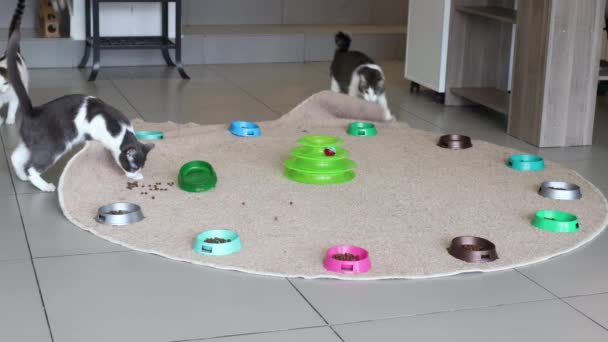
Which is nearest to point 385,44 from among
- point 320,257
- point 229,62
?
point 229,62

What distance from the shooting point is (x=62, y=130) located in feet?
10.6

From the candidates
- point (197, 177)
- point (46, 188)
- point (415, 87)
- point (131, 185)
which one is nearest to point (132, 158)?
point (131, 185)

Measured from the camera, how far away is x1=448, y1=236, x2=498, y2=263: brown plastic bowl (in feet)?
8.73

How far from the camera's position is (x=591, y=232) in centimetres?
297

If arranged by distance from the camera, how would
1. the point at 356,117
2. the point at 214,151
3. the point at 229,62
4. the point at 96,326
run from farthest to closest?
the point at 229,62 → the point at 356,117 → the point at 214,151 → the point at 96,326

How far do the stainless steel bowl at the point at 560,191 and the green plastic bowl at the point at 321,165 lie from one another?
0.80m

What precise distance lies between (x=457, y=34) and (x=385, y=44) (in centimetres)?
190

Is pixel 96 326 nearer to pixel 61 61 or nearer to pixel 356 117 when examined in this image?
pixel 356 117

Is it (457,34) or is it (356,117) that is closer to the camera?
(356,117)

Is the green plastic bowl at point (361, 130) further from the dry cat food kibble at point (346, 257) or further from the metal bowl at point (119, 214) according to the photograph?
the dry cat food kibble at point (346, 257)

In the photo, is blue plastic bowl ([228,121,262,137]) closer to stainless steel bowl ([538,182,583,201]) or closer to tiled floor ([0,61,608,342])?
tiled floor ([0,61,608,342])

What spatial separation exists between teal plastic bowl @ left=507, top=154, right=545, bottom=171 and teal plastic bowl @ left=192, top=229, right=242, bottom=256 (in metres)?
1.56

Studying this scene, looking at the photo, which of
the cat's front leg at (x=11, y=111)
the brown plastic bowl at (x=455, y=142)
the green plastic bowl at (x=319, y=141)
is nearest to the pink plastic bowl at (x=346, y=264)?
the green plastic bowl at (x=319, y=141)

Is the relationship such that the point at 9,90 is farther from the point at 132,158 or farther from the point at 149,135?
the point at 132,158
